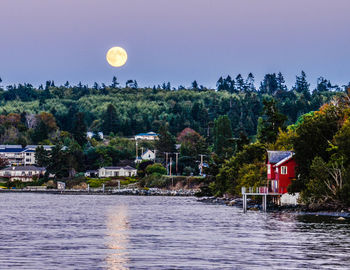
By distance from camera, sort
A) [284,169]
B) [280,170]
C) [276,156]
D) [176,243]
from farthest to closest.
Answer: [276,156] → [280,170] → [284,169] → [176,243]

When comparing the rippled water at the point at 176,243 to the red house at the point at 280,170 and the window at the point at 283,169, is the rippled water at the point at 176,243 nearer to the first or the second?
the red house at the point at 280,170

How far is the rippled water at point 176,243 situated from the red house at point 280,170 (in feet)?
55.4

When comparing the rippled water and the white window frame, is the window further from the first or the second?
the rippled water

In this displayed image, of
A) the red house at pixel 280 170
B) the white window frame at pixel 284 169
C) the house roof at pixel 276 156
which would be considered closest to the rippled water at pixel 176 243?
the red house at pixel 280 170

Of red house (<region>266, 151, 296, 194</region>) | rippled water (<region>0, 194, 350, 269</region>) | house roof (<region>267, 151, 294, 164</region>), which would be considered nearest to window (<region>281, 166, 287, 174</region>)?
red house (<region>266, 151, 296, 194</region>)

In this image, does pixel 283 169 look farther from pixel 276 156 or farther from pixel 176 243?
pixel 176 243

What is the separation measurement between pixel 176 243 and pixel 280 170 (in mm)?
43706

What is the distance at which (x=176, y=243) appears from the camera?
47.5 metres

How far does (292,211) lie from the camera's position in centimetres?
8219

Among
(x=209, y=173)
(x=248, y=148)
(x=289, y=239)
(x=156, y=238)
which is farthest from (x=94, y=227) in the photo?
(x=209, y=173)

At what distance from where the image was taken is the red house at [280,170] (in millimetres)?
88625

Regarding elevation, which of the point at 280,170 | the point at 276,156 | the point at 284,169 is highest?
the point at 276,156

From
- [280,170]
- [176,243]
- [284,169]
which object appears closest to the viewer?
[176,243]

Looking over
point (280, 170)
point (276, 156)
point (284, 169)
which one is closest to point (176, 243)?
point (284, 169)
